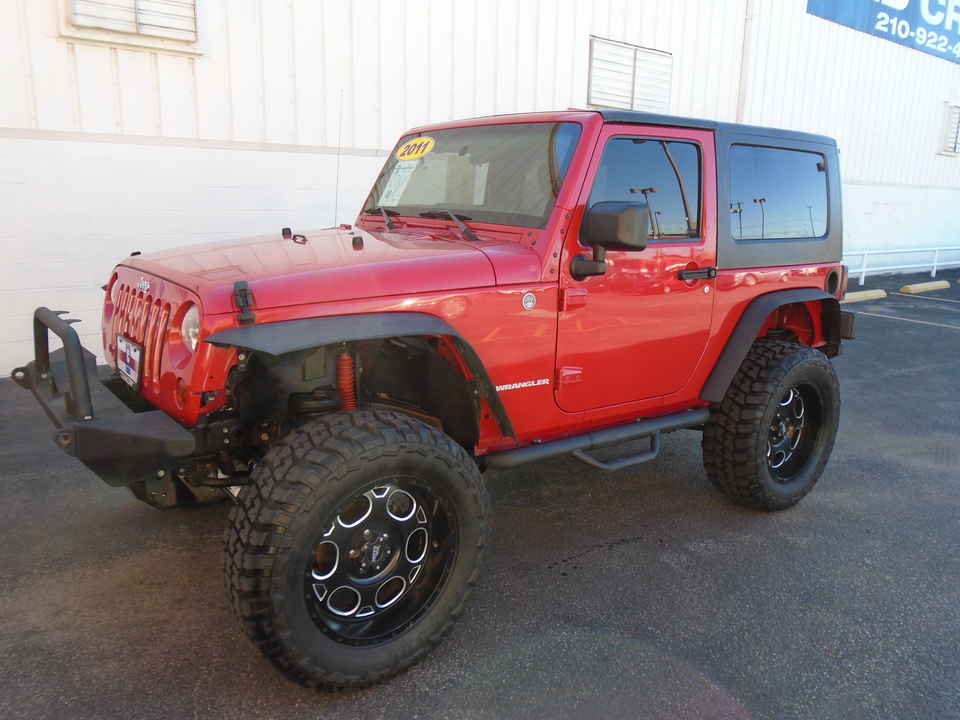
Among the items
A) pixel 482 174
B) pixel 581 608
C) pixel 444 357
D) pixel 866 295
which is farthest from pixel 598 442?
pixel 866 295

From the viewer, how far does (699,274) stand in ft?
11.3

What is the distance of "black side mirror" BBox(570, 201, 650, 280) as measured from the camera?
278 centimetres

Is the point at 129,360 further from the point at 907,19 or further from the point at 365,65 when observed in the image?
the point at 907,19

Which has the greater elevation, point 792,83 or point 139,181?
point 792,83

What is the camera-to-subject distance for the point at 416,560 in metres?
2.62

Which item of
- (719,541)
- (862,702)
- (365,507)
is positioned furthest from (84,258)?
(862,702)

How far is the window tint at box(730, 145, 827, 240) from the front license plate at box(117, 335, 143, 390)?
277 cm

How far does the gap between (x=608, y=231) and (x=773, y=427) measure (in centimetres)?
178

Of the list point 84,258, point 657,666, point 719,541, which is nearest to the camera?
point 657,666

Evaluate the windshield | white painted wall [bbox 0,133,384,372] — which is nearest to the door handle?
the windshield

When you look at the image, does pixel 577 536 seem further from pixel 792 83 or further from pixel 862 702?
pixel 792 83

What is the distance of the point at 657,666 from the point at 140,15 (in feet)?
20.5

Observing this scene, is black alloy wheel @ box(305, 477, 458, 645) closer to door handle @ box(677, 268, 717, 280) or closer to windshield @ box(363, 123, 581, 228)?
windshield @ box(363, 123, 581, 228)

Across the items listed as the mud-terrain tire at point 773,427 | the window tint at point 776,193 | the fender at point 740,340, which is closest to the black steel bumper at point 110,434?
the fender at point 740,340
